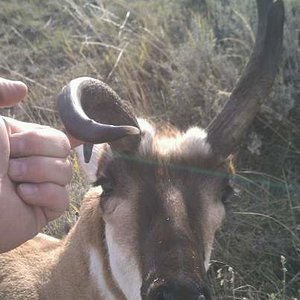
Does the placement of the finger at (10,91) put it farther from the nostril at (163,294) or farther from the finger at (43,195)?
the nostril at (163,294)

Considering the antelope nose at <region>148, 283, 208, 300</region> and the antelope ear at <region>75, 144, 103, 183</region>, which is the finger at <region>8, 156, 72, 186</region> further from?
the antelope ear at <region>75, 144, 103, 183</region>

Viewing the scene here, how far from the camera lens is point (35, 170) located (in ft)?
7.23

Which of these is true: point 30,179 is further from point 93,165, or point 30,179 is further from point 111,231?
point 93,165

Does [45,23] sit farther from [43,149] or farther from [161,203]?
[43,149]

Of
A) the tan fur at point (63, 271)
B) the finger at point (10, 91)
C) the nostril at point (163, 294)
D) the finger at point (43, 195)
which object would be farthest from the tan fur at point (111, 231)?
the finger at point (10, 91)

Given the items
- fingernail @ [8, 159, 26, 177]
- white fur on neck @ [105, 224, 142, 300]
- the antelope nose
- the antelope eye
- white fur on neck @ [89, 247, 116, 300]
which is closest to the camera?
fingernail @ [8, 159, 26, 177]

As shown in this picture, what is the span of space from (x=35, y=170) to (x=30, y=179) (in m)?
0.04

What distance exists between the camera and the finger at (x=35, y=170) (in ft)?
7.23

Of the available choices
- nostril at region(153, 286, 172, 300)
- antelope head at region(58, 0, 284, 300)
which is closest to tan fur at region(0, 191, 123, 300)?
antelope head at region(58, 0, 284, 300)

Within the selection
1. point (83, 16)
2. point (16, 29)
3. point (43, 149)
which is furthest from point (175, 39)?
point (43, 149)

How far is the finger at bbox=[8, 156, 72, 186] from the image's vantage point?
220 cm

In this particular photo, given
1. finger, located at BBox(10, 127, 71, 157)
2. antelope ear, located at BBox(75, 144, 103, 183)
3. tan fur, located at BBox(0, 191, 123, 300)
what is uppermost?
finger, located at BBox(10, 127, 71, 157)

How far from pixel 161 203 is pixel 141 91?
3828 mm

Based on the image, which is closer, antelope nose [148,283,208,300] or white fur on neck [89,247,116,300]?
antelope nose [148,283,208,300]
